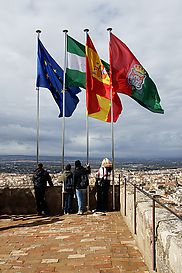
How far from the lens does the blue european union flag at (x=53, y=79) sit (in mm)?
11664

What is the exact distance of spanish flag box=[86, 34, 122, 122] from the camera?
10.7 metres

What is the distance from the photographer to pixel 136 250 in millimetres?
5965

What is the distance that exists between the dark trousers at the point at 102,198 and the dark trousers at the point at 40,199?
152cm

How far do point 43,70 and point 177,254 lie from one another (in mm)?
9259

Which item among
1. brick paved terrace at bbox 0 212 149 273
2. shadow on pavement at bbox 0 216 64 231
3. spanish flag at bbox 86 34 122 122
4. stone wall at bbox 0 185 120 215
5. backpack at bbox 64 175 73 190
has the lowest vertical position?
shadow on pavement at bbox 0 216 64 231

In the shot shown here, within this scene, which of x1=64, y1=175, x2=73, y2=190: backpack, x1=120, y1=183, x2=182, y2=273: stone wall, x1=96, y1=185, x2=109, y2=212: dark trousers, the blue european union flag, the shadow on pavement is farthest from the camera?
the blue european union flag

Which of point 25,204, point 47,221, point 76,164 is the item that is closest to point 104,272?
point 47,221

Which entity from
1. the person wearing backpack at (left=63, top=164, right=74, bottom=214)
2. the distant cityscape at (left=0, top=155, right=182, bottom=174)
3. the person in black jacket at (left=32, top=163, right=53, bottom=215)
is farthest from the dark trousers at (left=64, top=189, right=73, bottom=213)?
the distant cityscape at (left=0, top=155, right=182, bottom=174)

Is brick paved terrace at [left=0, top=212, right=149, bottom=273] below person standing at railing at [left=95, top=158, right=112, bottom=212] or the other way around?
below

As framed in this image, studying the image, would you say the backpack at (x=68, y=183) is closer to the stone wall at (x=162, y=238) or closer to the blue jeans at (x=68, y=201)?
the blue jeans at (x=68, y=201)

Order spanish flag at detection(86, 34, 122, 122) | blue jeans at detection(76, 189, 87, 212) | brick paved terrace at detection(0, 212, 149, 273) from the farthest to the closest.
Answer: spanish flag at detection(86, 34, 122, 122) → blue jeans at detection(76, 189, 87, 212) → brick paved terrace at detection(0, 212, 149, 273)

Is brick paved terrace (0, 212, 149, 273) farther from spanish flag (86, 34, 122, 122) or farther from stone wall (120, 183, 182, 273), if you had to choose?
spanish flag (86, 34, 122, 122)

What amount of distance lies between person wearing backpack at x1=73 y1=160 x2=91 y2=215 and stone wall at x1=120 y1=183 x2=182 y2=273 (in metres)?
3.90

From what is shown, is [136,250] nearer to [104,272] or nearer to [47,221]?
[104,272]
